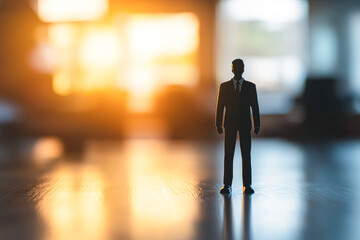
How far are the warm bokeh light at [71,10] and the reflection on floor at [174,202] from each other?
594cm

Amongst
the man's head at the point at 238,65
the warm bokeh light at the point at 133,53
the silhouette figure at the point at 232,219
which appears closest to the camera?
the silhouette figure at the point at 232,219

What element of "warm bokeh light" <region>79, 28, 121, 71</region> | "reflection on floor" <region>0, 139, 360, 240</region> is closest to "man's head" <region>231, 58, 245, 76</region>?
"reflection on floor" <region>0, 139, 360, 240</region>

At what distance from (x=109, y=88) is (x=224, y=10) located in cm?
274

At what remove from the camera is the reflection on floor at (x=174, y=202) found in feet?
3.90

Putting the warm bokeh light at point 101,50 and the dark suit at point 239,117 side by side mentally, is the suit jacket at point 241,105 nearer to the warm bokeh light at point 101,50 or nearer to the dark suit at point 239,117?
the dark suit at point 239,117

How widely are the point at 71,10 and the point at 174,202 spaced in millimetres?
7375

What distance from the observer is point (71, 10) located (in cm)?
820

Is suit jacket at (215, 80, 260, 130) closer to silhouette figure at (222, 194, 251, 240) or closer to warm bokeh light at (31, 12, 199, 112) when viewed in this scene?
silhouette figure at (222, 194, 251, 240)

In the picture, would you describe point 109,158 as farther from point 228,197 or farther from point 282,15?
point 282,15

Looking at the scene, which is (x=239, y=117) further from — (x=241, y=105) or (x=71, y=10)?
(x=71, y=10)

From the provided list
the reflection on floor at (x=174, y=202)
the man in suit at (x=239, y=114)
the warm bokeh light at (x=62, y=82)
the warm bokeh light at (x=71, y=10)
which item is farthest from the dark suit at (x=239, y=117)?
the warm bokeh light at (x=71, y=10)

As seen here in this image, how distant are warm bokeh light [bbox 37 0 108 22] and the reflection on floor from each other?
5.94 meters

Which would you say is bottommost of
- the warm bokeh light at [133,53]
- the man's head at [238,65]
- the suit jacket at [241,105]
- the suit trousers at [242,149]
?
the suit trousers at [242,149]

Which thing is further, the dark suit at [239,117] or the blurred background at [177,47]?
the blurred background at [177,47]
